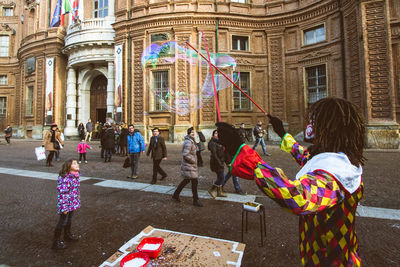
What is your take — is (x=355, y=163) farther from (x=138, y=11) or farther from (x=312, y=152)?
(x=138, y=11)

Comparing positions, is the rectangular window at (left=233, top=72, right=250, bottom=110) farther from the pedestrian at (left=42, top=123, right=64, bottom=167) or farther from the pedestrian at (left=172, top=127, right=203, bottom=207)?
the pedestrian at (left=172, top=127, right=203, bottom=207)

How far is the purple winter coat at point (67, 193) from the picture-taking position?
3080 millimetres

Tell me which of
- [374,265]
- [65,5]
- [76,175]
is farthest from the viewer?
[65,5]

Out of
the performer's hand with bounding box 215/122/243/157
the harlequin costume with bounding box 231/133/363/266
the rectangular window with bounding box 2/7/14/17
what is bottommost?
the harlequin costume with bounding box 231/133/363/266

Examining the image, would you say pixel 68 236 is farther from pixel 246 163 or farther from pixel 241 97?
pixel 241 97

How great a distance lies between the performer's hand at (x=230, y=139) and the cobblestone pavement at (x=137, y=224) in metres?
2.08

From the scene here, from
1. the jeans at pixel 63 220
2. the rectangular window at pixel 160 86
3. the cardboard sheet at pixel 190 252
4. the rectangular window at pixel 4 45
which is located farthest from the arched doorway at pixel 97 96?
the cardboard sheet at pixel 190 252

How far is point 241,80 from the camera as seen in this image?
17875 millimetres

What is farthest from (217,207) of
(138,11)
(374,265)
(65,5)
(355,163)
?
(65,5)

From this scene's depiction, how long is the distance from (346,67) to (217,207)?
15.1m

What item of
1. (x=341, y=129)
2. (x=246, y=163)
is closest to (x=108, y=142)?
(x=246, y=163)

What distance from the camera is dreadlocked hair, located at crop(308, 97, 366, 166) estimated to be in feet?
3.77

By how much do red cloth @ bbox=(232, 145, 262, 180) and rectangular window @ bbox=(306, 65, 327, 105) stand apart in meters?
17.4

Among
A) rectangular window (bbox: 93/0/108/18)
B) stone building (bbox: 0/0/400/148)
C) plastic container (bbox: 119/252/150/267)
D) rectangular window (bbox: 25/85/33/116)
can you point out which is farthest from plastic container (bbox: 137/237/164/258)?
rectangular window (bbox: 25/85/33/116)
